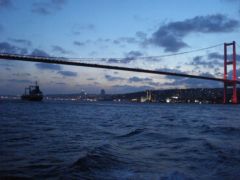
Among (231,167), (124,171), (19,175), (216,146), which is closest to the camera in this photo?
(19,175)

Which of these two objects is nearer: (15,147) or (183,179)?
(183,179)

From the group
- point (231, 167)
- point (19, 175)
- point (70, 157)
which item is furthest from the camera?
point (70, 157)

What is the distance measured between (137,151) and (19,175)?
351cm

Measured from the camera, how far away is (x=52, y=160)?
661 centimetres

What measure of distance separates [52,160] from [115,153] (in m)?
1.73

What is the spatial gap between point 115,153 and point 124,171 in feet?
6.34

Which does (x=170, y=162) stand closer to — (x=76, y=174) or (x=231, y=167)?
(x=231, y=167)

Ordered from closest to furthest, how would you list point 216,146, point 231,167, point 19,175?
point 19,175
point 231,167
point 216,146

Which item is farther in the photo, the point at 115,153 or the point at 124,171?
the point at 115,153

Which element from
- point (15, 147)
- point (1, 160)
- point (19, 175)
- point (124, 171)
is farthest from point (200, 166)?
point (15, 147)

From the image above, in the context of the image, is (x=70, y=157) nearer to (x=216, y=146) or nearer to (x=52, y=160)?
(x=52, y=160)

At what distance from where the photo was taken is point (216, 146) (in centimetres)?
911

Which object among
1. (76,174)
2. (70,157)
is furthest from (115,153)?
(76,174)

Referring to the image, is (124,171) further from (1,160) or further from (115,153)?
(1,160)
